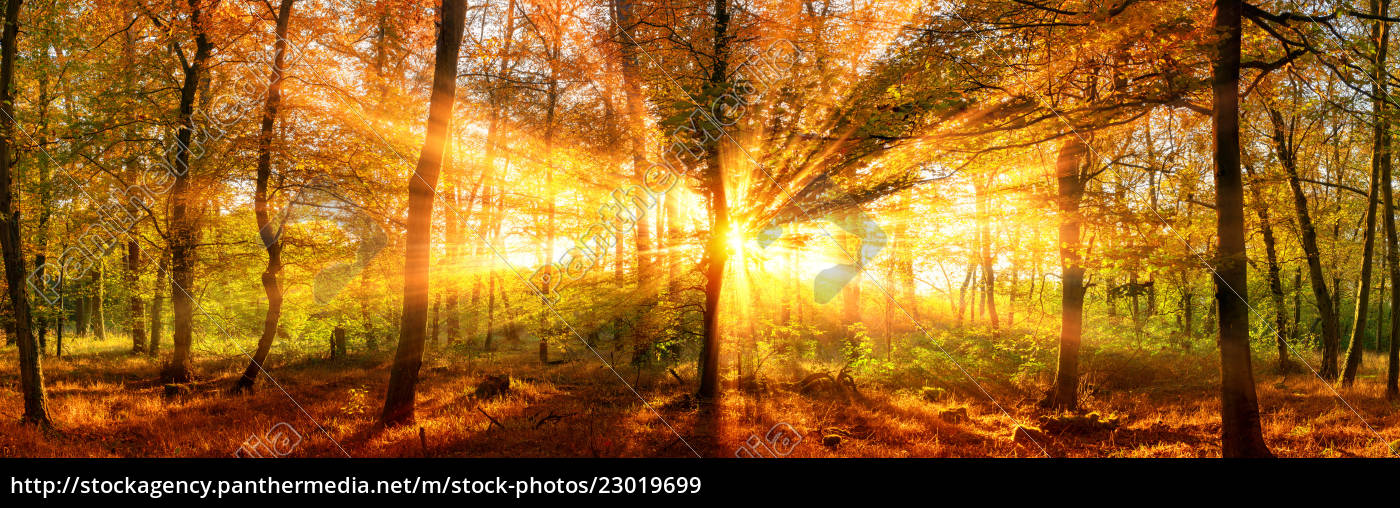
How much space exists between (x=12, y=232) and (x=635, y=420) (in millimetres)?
9158

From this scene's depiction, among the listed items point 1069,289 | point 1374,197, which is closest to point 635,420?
point 1069,289

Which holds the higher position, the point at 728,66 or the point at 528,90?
the point at 528,90

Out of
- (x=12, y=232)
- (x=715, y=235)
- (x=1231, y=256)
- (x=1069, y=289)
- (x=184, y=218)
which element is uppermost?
(x=184, y=218)

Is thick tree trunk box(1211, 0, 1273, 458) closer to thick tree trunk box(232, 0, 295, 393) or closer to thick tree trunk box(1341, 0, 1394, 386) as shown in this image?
thick tree trunk box(1341, 0, 1394, 386)

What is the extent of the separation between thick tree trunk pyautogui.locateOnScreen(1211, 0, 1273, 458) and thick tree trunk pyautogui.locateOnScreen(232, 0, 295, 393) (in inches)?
634

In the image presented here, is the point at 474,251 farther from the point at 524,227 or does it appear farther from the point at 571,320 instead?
the point at 571,320

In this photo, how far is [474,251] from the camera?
19953 millimetres

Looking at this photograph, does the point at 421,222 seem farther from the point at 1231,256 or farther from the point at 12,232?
the point at 1231,256

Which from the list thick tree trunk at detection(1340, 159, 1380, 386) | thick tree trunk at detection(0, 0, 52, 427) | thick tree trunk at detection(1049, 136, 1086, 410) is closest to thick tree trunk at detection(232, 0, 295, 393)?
thick tree trunk at detection(0, 0, 52, 427)

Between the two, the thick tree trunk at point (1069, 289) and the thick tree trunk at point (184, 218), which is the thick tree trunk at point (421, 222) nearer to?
the thick tree trunk at point (184, 218)

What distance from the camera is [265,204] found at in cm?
1267

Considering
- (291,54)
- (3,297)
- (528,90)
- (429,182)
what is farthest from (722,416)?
(3,297)

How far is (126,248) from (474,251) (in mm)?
13985
